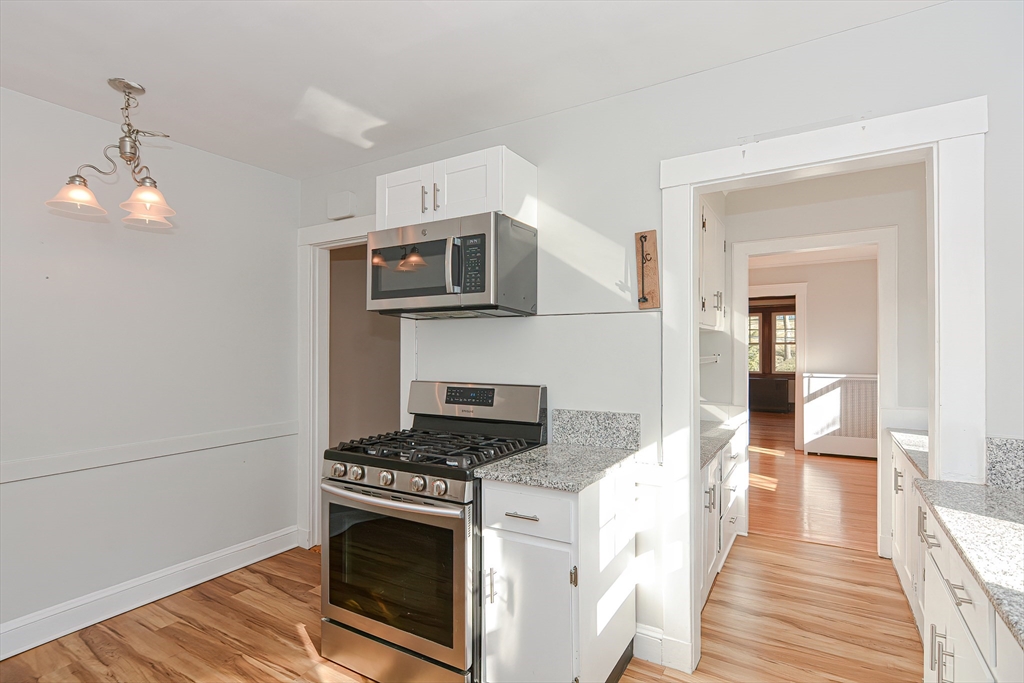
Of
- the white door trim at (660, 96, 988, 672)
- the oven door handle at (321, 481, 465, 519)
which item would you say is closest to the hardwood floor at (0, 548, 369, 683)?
the oven door handle at (321, 481, 465, 519)

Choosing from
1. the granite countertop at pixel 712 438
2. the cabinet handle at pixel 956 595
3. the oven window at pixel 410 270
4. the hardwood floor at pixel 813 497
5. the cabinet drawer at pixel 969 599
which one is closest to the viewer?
the cabinet drawer at pixel 969 599

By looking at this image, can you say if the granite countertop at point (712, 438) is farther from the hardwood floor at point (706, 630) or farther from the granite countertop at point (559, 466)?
the hardwood floor at point (706, 630)

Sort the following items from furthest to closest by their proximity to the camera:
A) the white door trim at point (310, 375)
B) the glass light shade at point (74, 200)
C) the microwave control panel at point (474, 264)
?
the white door trim at point (310, 375) → the microwave control panel at point (474, 264) → the glass light shade at point (74, 200)

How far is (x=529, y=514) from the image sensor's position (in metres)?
1.90

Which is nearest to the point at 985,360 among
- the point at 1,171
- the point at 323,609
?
the point at 323,609

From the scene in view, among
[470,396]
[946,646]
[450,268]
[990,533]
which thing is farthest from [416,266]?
[946,646]

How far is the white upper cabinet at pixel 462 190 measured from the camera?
7.84ft

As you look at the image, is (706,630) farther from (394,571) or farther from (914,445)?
(394,571)

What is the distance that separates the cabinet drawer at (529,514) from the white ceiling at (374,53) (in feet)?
5.64

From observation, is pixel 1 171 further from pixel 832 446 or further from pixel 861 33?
pixel 832 446

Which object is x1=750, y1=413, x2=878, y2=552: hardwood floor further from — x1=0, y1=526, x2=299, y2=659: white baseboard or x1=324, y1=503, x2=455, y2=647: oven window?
x1=0, y1=526, x2=299, y2=659: white baseboard

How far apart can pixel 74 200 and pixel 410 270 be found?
130 cm

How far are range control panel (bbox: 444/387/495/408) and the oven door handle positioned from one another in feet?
2.46

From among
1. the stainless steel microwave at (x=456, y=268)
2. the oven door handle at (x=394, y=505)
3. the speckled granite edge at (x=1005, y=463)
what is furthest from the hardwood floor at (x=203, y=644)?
the speckled granite edge at (x=1005, y=463)
